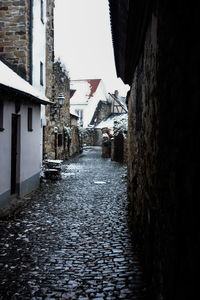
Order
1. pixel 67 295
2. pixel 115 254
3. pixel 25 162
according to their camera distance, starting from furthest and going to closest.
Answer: pixel 25 162 → pixel 115 254 → pixel 67 295

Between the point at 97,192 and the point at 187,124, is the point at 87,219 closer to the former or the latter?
the point at 97,192

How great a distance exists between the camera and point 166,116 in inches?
104

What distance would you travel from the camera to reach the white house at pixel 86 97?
41.8 metres

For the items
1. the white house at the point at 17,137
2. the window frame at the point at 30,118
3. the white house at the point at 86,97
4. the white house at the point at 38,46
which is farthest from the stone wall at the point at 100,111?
the window frame at the point at 30,118

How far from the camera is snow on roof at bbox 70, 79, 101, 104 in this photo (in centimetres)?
4217

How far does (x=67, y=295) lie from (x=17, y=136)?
6.57m

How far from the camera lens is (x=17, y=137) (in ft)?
32.2

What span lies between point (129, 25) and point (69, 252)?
3.50m

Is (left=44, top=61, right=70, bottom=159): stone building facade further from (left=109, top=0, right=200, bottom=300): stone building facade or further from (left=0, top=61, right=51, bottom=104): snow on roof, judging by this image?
(left=109, top=0, right=200, bottom=300): stone building facade

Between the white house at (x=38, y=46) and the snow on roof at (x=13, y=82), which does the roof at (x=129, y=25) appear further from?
the white house at (x=38, y=46)

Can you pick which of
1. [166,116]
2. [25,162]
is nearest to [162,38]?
[166,116]

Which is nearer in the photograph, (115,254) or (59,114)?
(115,254)

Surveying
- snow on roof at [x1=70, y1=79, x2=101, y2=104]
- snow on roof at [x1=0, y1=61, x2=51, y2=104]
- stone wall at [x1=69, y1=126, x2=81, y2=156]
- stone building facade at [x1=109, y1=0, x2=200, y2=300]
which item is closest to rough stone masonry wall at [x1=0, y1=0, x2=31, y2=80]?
snow on roof at [x1=0, y1=61, x2=51, y2=104]

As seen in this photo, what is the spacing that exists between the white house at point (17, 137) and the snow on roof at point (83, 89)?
30488mm
